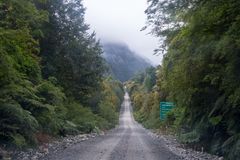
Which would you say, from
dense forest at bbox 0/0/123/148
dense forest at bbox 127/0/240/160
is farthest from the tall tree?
dense forest at bbox 127/0/240/160

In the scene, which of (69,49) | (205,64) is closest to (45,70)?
(69,49)

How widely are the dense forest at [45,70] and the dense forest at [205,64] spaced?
6.02 m

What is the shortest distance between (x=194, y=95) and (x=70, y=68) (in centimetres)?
2249

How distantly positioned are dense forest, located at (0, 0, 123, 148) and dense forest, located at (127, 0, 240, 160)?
6015mm

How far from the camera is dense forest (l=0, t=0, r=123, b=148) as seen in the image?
62.8 feet

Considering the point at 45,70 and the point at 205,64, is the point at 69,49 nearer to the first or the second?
the point at 45,70

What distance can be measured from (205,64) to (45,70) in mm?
22547

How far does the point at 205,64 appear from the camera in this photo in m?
20.0

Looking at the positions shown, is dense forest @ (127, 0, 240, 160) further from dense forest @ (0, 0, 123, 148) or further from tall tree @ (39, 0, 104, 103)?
tall tree @ (39, 0, 104, 103)

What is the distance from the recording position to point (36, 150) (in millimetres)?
21781

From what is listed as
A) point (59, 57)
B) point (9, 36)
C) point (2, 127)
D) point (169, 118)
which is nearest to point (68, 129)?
point (59, 57)

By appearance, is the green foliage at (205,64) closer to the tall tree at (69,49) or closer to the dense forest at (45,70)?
the dense forest at (45,70)

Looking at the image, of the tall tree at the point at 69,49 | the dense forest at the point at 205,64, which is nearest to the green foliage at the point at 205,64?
the dense forest at the point at 205,64

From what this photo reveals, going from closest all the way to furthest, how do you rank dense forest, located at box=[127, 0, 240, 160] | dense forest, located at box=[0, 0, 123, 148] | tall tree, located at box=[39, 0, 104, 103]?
dense forest, located at box=[127, 0, 240, 160], dense forest, located at box=[0, 0, 123, 148], tall tree, located at box=[39, 0, 104, 103]
